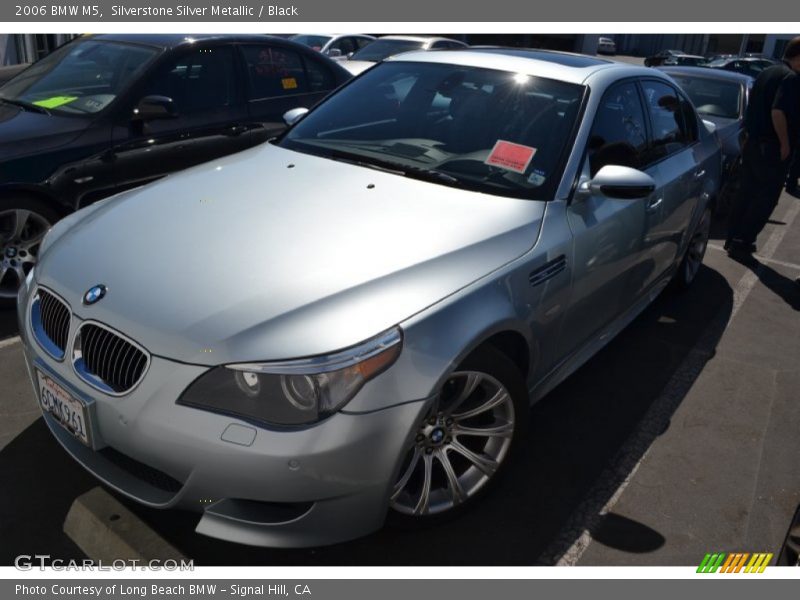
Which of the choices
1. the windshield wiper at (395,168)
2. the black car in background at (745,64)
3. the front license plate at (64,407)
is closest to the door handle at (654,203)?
the windshield wiper at (395,168)

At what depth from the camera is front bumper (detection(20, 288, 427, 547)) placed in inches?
84.3

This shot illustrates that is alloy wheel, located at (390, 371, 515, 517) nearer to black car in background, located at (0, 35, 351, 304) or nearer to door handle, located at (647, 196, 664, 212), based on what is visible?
door handle, located at (647, 196, 664, 212)

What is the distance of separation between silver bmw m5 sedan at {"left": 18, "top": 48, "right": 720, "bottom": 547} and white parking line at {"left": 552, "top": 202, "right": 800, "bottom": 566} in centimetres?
38

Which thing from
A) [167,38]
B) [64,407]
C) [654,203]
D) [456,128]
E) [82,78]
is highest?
[167,38]

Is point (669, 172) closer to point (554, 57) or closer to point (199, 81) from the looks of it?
point (554, 57)

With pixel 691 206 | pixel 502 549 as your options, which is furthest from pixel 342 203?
pixel 691 206

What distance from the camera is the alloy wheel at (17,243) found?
14.0ft

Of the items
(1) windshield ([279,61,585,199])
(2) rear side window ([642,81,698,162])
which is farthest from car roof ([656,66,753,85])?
(1) windshield ([279,61,585,199])

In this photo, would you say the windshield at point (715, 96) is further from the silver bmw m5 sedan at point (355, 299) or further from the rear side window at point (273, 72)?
the silver bmw m5 sedan at point (355, 299)

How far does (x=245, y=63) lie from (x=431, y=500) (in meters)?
3.92

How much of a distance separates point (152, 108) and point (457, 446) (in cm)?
322

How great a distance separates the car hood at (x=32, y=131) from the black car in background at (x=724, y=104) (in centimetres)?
623

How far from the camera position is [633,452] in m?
3.39

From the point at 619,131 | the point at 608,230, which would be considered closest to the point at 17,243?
the point at 608,230
